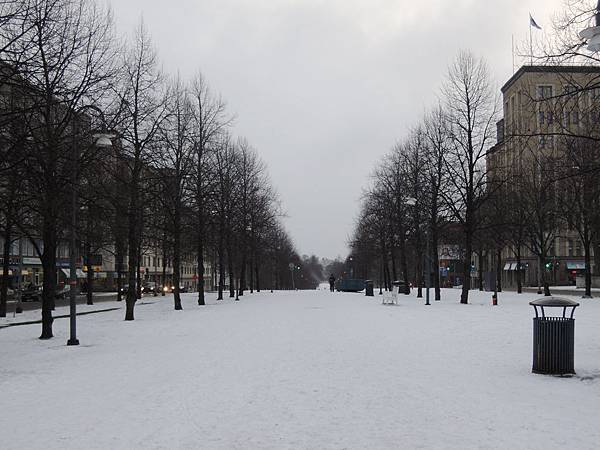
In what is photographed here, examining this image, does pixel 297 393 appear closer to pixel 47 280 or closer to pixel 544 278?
pixel 47 280

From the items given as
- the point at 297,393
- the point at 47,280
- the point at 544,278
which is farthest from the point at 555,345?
the point at 544,278

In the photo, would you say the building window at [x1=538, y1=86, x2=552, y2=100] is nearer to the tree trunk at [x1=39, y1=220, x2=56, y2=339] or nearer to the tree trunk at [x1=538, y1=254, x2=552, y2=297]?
the tree trunk at [x1=39, y1=220, x2=56, y2=339]

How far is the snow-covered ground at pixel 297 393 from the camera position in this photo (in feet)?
22.5

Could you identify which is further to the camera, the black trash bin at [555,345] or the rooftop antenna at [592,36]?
the black trash bin at [555,345]

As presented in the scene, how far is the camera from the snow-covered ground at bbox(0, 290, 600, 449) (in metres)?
6.86

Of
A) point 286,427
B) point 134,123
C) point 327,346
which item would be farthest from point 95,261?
point 286,427

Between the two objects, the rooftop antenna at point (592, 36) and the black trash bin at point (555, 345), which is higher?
the rooftop antenna at point (592, 36)

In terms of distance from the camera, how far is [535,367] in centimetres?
1077

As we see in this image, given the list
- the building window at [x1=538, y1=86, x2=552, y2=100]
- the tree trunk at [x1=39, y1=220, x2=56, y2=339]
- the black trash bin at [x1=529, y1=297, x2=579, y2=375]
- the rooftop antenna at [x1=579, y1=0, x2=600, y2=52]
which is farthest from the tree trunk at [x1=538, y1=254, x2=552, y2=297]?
the tree trunk at [x1=39, y1=220, x2=56, y2=339]

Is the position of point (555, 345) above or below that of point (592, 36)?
below

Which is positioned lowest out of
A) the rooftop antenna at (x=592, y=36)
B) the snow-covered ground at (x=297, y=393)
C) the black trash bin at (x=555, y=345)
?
the snow-covered ground at (x=297, y=393)

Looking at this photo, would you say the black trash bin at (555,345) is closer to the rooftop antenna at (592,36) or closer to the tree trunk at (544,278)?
the rooftop antenna at (592,36)

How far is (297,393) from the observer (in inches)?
363

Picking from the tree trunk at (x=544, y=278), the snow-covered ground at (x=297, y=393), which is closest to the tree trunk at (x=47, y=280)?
the snow-covered ground at (x=297, y=393)
